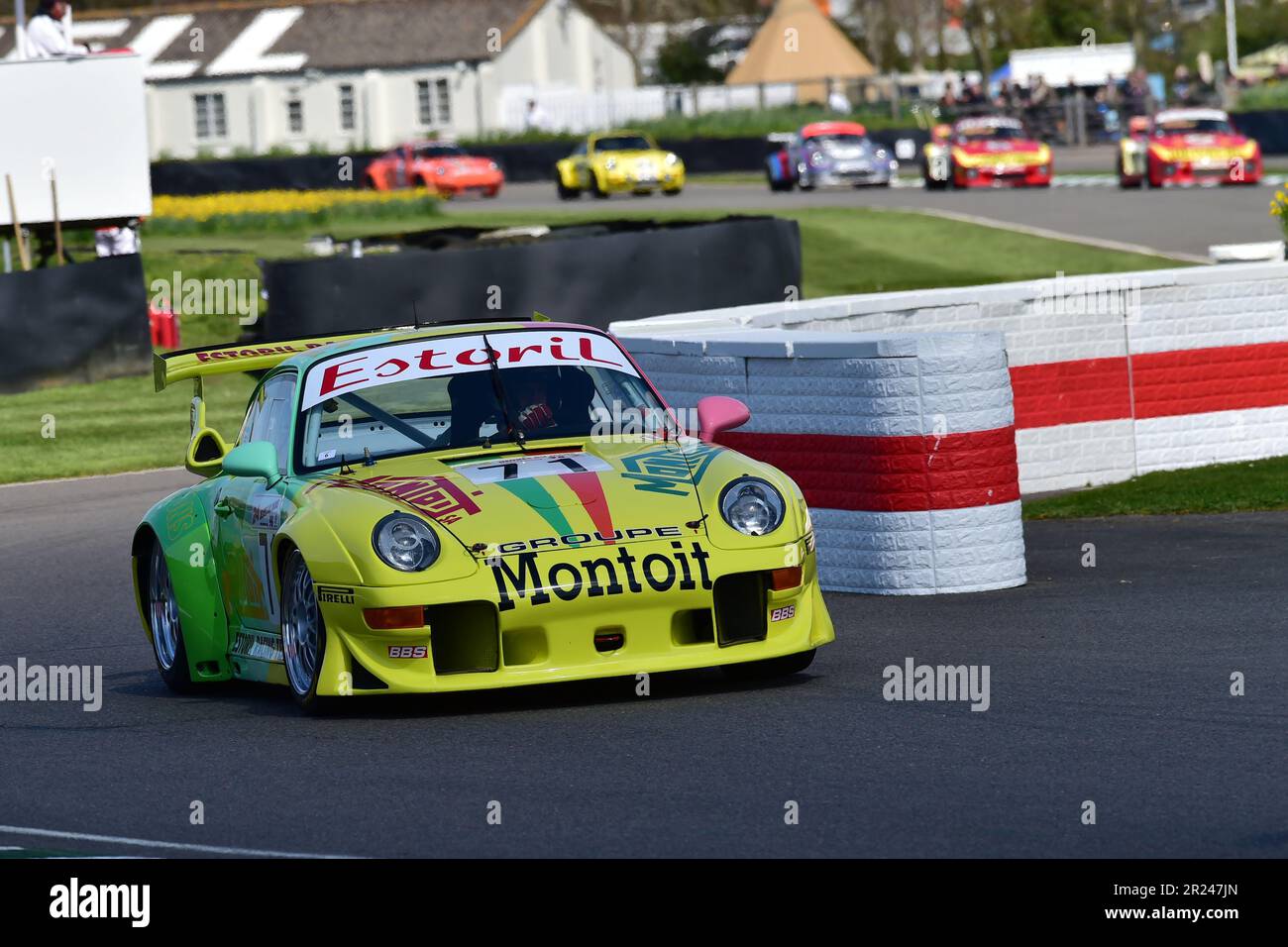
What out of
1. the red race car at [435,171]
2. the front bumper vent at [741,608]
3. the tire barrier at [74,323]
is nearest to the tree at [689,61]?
the red race car at [435,171]

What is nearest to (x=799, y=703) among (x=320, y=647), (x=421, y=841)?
(x=320, y=647)

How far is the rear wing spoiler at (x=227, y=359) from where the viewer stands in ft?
31.0

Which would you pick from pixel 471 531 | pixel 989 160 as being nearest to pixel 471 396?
pixel 471 531

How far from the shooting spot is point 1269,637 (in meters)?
8.79

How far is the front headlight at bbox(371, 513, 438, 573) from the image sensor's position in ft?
25.7

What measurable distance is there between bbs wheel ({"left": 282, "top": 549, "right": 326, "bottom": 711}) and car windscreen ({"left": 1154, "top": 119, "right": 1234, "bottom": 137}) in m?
36.1

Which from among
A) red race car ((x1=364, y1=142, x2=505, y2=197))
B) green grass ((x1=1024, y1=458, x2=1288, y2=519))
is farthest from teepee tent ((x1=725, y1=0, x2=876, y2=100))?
green grass ((x1=1024, y1=458, x2=1288, y2=519))

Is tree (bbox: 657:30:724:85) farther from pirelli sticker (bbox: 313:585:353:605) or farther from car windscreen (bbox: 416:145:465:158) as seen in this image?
pirelli sticker (bbox: 313:585:353:605)

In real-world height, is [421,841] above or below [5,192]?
below

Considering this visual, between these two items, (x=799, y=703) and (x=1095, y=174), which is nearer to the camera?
(x=799, y=703)

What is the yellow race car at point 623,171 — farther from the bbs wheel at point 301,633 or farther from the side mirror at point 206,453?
the bbs wheel at point 301,633

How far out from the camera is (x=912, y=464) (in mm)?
10602
